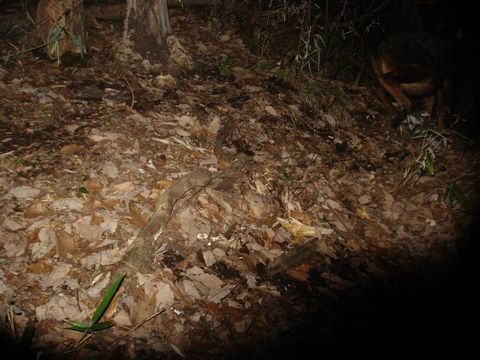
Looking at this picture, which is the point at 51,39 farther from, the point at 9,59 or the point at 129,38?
the point at 129,38

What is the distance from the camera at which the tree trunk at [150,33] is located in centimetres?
400

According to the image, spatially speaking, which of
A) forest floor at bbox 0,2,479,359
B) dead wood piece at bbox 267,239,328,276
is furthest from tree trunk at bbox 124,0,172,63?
dead wood piece at bbox 267,239,328,276

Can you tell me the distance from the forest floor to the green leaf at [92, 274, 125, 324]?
0.07m

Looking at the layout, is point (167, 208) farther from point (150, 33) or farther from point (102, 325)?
point (150, 33)

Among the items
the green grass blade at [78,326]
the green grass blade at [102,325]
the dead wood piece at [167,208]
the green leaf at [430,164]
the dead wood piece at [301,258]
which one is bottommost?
the dead wood piece at [301,258]

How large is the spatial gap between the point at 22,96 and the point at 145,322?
2.62m

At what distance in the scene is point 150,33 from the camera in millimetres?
4094

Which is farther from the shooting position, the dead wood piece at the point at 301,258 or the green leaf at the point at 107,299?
the dead wood piece at the point at 301,258

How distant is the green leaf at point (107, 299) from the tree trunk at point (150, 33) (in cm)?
294

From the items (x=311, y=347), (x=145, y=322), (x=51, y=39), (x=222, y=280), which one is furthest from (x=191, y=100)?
(x=311, y=347)

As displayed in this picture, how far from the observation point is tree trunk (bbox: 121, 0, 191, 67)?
400 cm

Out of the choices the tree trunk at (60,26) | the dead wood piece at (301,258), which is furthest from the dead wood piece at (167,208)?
the tree trunk at (60,26)

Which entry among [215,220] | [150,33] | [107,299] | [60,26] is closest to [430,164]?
[215,220]

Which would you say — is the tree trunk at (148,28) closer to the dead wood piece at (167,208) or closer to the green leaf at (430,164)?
the dead wood piece at (167,208)
